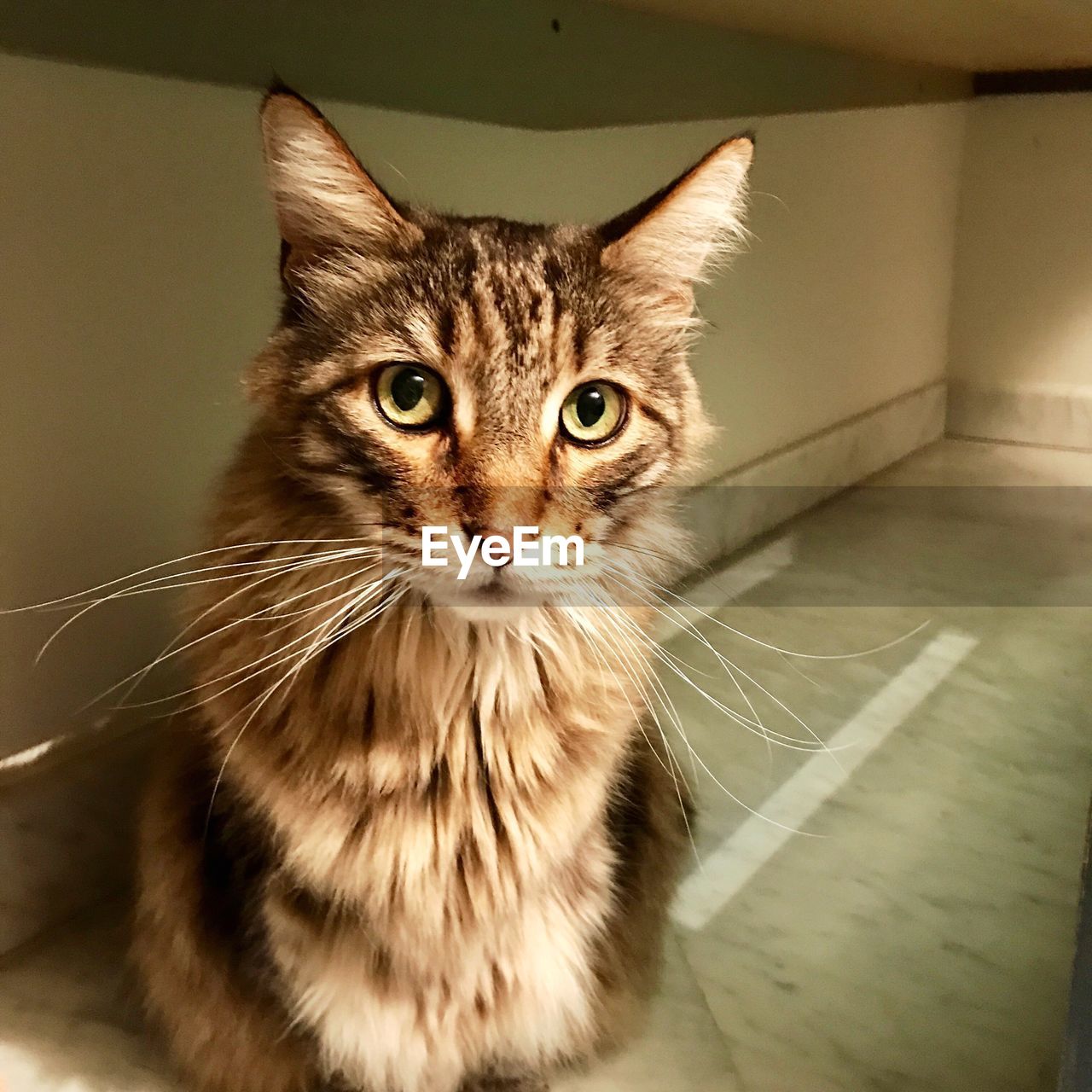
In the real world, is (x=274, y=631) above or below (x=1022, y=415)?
above

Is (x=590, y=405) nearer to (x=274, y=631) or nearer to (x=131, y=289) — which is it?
(x=274, y=631)

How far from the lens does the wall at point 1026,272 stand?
202 cm

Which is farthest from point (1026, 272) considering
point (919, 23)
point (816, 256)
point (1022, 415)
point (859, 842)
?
point (859, 842)

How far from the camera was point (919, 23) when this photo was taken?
138cm

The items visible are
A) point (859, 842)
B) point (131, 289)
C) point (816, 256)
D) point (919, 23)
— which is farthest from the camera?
point (816, 256)

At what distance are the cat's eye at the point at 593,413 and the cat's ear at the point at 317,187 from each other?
188 mm

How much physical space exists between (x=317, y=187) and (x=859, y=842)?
997mm

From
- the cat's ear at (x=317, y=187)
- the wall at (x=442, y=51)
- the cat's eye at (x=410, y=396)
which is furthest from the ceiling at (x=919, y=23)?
the cat's eye at (x=410, y=396)

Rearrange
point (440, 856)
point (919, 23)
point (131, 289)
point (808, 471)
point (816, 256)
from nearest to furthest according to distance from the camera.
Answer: point (440, 856) → point (131, 289) → point (919, 23) → point (816, 256) → point (808, 471)

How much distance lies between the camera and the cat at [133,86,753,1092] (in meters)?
0.67

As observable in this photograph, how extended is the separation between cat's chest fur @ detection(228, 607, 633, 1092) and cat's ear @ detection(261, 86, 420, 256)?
0.33m

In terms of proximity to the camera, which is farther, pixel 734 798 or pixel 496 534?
pixel 734 798

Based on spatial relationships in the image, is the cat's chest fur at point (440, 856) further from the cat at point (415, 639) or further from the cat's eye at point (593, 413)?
the cat's eye at point (593, 413)

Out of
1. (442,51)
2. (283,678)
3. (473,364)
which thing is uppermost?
(442,51)
